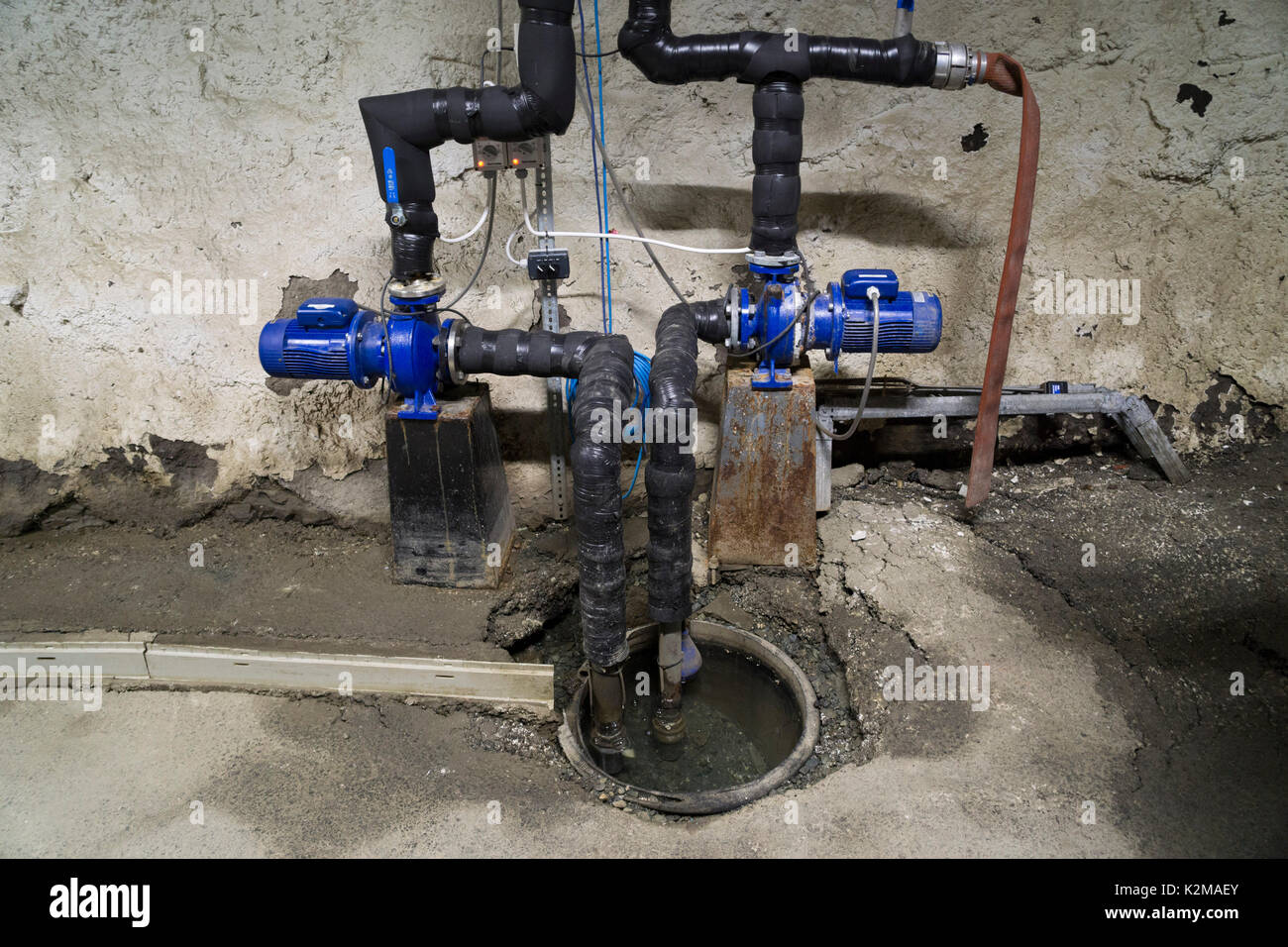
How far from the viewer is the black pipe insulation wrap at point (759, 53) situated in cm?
268

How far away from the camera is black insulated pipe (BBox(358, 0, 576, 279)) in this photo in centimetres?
251

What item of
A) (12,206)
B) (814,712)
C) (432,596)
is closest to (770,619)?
(814,712)

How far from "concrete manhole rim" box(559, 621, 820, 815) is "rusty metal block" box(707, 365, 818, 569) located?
28cm

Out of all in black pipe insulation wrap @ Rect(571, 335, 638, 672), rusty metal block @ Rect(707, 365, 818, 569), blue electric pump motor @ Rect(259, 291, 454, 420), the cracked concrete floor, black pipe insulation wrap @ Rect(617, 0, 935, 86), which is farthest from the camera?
rusty metal block @ Rect(707, 365, 818, 569)

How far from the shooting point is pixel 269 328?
9.34 feet

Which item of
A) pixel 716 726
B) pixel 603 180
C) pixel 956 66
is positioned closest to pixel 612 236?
pixel 603 180

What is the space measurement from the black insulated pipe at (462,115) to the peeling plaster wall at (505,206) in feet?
1.34

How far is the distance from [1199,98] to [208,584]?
3781mm

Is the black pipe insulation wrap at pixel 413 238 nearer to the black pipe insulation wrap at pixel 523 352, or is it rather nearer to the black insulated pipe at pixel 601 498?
the black pipe insulation wrap at pixel 523 352

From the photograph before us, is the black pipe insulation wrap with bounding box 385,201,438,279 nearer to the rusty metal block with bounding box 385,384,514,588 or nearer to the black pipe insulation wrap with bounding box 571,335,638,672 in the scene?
the rusty metal block with bounding box 385,384,514,588

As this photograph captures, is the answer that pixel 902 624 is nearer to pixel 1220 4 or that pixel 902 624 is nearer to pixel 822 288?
pixel 822 288

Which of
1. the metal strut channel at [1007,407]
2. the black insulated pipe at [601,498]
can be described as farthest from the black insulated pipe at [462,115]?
the metal strut channel at [1007,407]

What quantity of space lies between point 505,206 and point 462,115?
565 mm

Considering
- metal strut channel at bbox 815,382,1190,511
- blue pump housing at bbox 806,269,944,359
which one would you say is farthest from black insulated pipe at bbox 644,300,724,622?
metal strut channel at bbox 815,382,1190,511
